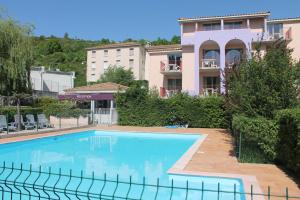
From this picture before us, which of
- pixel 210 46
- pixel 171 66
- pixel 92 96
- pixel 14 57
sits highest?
pixel 210 46

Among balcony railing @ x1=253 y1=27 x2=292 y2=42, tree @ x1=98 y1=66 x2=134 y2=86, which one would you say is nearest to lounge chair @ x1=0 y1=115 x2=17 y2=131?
balcony railing @ x1=253 y1=27 x2=292 y2=42

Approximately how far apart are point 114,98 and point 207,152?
20.0 meters

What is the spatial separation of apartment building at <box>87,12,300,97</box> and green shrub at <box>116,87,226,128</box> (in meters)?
7.15

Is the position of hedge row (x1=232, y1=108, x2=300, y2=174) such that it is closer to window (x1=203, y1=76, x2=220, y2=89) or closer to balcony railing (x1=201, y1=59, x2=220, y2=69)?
balcony railing (x1=201, y1=59, x2=220, y2=69)

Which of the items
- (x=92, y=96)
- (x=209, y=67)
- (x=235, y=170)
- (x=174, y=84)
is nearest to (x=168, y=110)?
(x=92, y=96)

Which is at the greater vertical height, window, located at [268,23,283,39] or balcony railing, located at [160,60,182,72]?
window, located at [268,23,283,39]

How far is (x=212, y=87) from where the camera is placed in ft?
131

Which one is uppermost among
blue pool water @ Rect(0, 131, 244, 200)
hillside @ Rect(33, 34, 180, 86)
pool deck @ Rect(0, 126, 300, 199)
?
hillside @ Rect(33, 34, 180, 86)

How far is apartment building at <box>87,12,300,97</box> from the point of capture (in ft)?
123

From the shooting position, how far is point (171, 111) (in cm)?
3059

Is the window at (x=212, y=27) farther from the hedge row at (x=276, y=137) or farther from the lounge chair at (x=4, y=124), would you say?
the hedge row at (x=276, y=137)

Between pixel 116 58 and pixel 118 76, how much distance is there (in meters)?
8.17

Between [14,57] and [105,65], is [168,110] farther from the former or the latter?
[105,65]

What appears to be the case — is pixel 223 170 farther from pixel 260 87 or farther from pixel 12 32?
pixel 12 32
